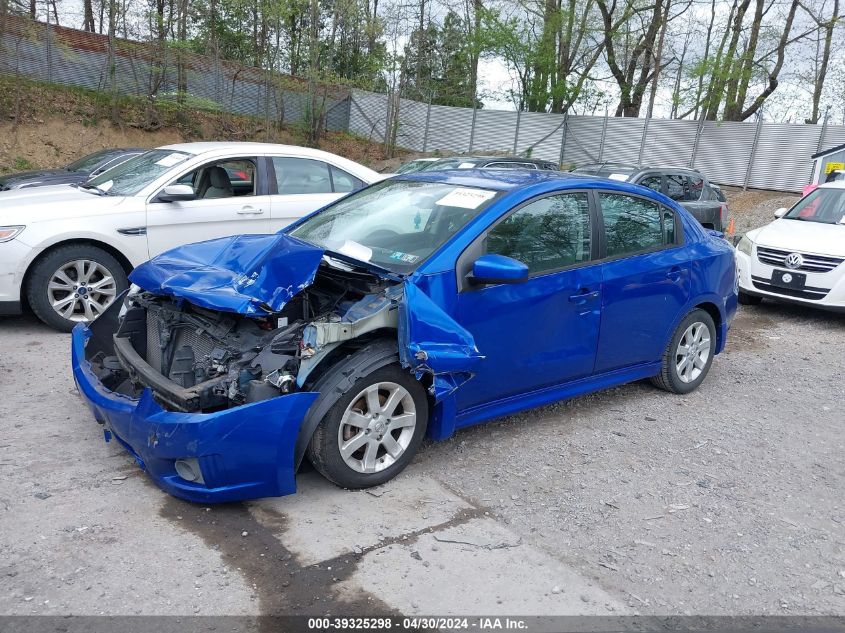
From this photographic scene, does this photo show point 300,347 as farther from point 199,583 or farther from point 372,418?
point 199,583

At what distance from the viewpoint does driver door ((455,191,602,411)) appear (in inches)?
167

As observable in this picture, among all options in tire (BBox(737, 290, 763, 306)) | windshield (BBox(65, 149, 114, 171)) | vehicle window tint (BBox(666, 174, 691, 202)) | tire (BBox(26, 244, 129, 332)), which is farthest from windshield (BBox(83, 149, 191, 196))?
vehicle window tint (BBox(666, 174, 691, 202))

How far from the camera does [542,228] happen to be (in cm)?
462

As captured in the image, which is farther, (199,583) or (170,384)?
(170,384)

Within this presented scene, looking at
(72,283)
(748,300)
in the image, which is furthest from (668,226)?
(72,283)

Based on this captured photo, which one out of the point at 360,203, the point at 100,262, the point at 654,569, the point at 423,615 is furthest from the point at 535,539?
the point at 100,262

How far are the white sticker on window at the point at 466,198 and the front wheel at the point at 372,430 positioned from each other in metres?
1.20

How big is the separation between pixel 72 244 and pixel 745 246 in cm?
792

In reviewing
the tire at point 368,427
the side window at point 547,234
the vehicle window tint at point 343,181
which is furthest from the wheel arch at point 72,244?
the side window at point 547,234

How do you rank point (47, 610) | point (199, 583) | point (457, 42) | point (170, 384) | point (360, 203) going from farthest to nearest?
point (457, 42) → point (360, 203) → point (170, 384) → point (199, 583) → point (47, 610)

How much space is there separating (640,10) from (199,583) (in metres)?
29.0

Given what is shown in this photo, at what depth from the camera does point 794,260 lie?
8664 millimetres

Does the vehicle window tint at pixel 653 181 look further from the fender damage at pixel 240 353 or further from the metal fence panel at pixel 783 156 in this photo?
the metal fence panel at pixel 783 156

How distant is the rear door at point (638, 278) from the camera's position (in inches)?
194
